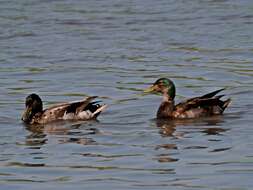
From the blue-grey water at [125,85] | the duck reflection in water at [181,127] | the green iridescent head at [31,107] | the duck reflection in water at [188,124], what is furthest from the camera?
the green iridescent head at [31,107]

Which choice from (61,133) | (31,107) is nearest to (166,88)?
(31,107)

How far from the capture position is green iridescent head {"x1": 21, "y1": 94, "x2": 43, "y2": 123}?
634 inches

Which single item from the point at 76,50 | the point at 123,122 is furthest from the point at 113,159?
the point at 76,50

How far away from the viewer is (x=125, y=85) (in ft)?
61.0

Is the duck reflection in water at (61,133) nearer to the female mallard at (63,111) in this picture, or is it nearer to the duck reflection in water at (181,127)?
the female mallard at (63,111)

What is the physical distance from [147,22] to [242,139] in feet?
44.9

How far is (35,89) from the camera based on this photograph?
18.4 m

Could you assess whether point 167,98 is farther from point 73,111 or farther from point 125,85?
point 125,85

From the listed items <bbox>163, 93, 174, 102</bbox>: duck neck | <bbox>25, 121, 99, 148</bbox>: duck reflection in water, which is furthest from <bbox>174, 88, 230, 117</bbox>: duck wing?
<bbox>25, 121, 99, 148</bbox>: duck reflection in water

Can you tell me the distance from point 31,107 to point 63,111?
507 mm

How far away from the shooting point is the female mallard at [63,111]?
1612cm

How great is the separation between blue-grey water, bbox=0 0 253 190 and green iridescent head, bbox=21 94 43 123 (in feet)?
0.49

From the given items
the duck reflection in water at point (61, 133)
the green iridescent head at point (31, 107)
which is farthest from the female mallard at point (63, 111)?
the duck reflection in water at point (61, 133)

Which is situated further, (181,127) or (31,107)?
(31,107)
